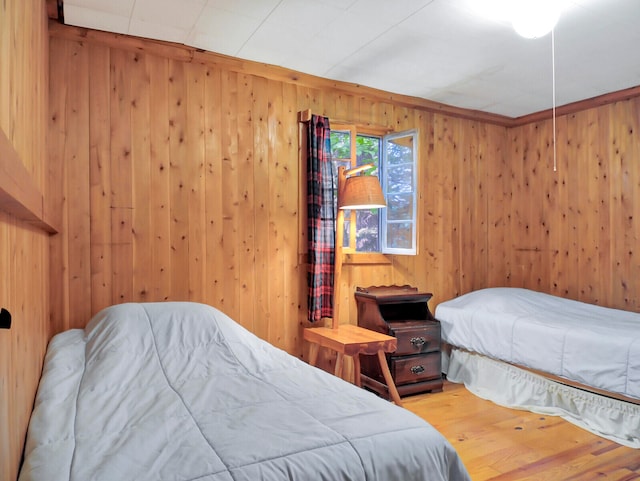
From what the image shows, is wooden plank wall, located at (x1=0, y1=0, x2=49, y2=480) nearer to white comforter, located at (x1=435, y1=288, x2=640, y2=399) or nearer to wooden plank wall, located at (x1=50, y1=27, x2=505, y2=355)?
wooden plank wall, located at (x1=50, y1=27, x2=505, y2=355)

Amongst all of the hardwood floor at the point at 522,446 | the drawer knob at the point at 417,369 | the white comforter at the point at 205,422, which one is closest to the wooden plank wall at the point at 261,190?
the drawer knob at the point at 417,369

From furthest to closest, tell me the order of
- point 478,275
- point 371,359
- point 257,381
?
point 478,275 → point 371,359 → point 257,381

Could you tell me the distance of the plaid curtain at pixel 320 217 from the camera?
10.6 feet

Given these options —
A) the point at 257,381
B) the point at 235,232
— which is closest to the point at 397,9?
the point at 235,232

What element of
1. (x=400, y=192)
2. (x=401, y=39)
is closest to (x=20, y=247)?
(x=401, y=39)

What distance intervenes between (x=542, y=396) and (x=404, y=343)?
99 centimetres

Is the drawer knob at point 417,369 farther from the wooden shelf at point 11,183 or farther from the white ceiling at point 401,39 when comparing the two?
the wooden shelf at point 11,183

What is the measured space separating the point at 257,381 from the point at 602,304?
330 centimetres

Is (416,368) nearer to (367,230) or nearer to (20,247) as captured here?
(367,230)

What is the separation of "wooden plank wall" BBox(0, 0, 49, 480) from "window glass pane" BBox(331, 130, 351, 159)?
207cm

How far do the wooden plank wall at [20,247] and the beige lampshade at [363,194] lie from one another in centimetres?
180

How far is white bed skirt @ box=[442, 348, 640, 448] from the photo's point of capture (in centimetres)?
259

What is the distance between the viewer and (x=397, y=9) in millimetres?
2354

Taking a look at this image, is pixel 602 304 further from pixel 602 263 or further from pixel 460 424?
pixel 460 424
